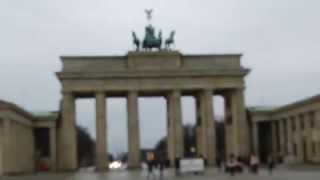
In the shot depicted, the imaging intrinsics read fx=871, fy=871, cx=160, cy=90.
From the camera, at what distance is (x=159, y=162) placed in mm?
61500

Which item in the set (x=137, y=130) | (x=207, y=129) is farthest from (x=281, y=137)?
(x=137, y=130)

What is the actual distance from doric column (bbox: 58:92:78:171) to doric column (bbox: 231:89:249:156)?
19.1 m

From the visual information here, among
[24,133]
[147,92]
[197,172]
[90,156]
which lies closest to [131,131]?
[147,92]

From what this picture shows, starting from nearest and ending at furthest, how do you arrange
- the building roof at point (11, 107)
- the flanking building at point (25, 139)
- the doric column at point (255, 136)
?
the building roof at point (11, 107), the flanking building at point (25, 139), the doric column at point (255, 136)

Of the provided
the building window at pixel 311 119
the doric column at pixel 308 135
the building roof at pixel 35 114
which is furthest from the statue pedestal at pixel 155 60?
the building window at pixel 311 119

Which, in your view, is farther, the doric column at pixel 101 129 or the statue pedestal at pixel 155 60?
the statue pedestal at pixel 155 60

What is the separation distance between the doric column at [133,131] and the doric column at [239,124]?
1165cm

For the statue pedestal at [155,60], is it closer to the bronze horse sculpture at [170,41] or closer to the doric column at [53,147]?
the bronze horse sculpture at [170,41]

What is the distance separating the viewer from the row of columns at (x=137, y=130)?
4006 inches

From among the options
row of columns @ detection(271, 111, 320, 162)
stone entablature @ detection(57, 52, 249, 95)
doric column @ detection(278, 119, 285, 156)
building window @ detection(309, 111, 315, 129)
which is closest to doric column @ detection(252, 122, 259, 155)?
row of columns @ detection(271, 111, 320, 162)

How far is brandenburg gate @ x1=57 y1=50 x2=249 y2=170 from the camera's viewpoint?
101500 mm

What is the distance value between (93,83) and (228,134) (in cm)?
1835

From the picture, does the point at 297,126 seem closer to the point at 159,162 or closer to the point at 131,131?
the point at 131,131

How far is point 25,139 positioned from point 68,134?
5.34 meters
